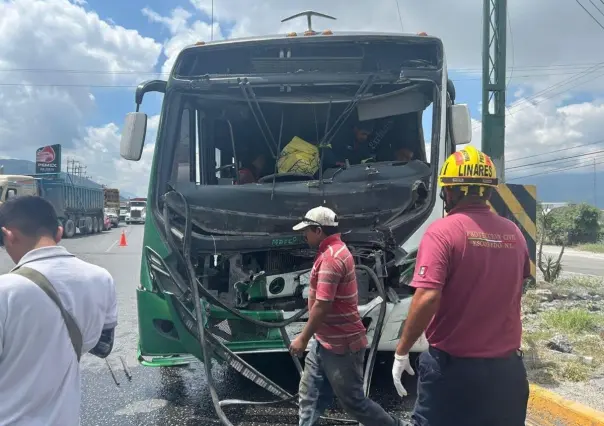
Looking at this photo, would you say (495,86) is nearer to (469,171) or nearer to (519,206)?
(519,206)

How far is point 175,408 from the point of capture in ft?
14.4

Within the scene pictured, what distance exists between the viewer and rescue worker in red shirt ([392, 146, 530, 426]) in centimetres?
240

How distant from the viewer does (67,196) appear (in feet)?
95.7

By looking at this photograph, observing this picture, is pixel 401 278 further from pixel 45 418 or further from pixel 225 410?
pixel 45 418

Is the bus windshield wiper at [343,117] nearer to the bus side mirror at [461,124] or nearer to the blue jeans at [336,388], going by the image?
the bus side mirror at [461,124]

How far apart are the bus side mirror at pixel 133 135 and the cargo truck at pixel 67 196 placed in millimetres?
20574

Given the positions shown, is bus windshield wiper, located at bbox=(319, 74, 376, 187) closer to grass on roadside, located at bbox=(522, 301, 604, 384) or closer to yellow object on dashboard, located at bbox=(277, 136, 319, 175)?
yellow object on dashboard, located at bbox=(277, 136, 319, 175)

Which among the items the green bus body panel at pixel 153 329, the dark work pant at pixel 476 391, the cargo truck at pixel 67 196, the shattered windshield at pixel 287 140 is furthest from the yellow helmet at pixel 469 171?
the cargo truck at pixel 67 196

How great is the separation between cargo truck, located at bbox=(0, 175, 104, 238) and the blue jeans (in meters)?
22.7

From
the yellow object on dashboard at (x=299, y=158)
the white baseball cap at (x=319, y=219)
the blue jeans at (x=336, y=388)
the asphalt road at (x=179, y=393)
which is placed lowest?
the asphalt road at (x=179, y=393)

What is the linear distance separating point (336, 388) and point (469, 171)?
1.60 meters

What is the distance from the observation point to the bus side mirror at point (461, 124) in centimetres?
489

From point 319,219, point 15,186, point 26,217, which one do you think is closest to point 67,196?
point 15,186

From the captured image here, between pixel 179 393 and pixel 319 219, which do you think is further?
pixel 179 393
